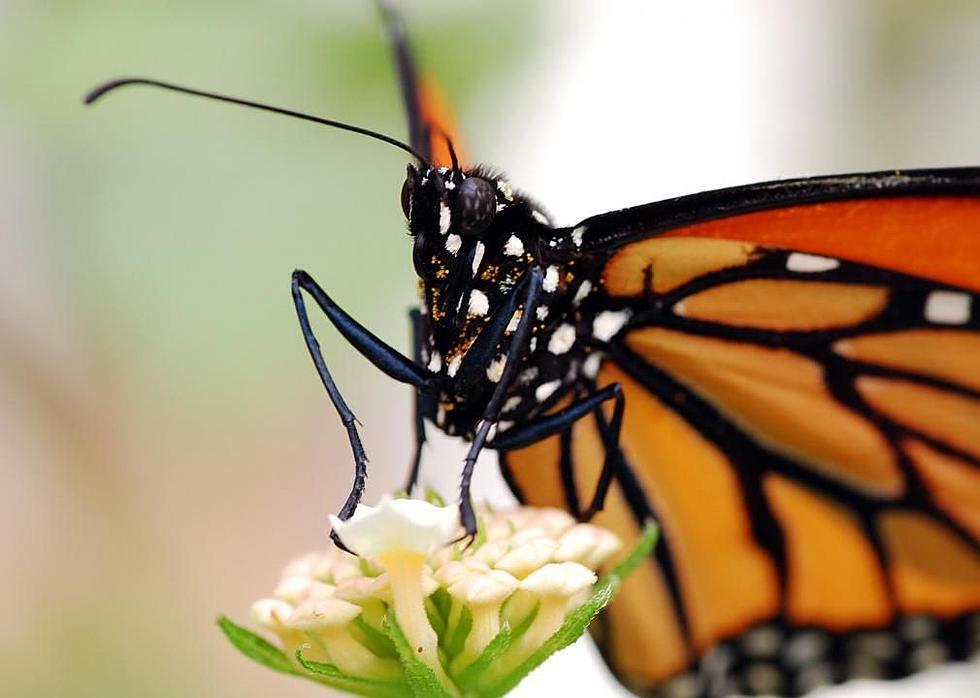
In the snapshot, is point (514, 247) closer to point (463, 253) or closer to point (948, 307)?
point (463, 253)

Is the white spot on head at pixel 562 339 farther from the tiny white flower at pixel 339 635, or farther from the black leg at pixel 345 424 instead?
the tiny white flower at pixel 339 635

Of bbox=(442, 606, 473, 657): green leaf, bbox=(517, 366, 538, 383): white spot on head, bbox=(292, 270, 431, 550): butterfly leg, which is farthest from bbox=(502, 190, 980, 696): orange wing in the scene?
bbox=(442, 606, 473, 657): green leaf

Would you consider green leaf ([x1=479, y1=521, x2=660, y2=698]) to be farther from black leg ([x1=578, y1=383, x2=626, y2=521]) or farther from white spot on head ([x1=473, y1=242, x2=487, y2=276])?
white spot on head ([x1=473, y1=242, x2=487, y2=276])

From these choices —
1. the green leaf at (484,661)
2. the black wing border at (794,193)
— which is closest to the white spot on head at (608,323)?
the black wing border at (794,193)

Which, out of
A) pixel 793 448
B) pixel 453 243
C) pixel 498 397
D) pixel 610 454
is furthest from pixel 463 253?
pixel 793 448

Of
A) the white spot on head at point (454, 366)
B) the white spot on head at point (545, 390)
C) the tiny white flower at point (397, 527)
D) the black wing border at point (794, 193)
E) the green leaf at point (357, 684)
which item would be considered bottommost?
the green leaf at point (357, 684)
